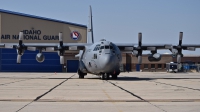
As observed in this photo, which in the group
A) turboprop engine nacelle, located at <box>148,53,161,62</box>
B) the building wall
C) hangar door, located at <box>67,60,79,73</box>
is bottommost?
Answer: hangar door, located at <box>67,60,79,73</box>

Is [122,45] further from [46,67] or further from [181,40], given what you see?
[46,67]

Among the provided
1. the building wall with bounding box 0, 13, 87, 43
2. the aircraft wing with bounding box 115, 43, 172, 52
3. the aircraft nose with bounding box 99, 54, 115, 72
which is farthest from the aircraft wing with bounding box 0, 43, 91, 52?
the building wall with bounding box 0, 13, 87, 43

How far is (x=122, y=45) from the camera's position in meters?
34.7

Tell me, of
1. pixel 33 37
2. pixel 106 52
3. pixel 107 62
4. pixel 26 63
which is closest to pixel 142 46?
pixel 106 52

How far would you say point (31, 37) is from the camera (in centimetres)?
7344

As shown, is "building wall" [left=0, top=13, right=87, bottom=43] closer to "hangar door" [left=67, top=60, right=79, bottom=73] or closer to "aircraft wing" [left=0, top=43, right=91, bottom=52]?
"hangar door" [left=67, top=60, right=79, bottom=73]

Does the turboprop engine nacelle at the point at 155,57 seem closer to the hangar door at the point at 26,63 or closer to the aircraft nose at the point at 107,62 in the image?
the aircraft nose at the point at 107,62

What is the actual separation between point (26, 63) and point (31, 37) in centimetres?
592

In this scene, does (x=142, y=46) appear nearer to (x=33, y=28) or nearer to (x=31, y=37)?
(x=33, y=28)

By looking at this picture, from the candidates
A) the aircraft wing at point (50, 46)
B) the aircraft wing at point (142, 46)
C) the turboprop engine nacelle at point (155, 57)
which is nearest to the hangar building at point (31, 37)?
the aircraft wing at point (50, 46)

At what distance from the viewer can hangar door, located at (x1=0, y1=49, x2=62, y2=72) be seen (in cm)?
7219

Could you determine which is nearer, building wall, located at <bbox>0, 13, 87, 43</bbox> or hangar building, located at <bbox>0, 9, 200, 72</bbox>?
building wall, located at <bbox>0, 13, 87, 43</bbox>
